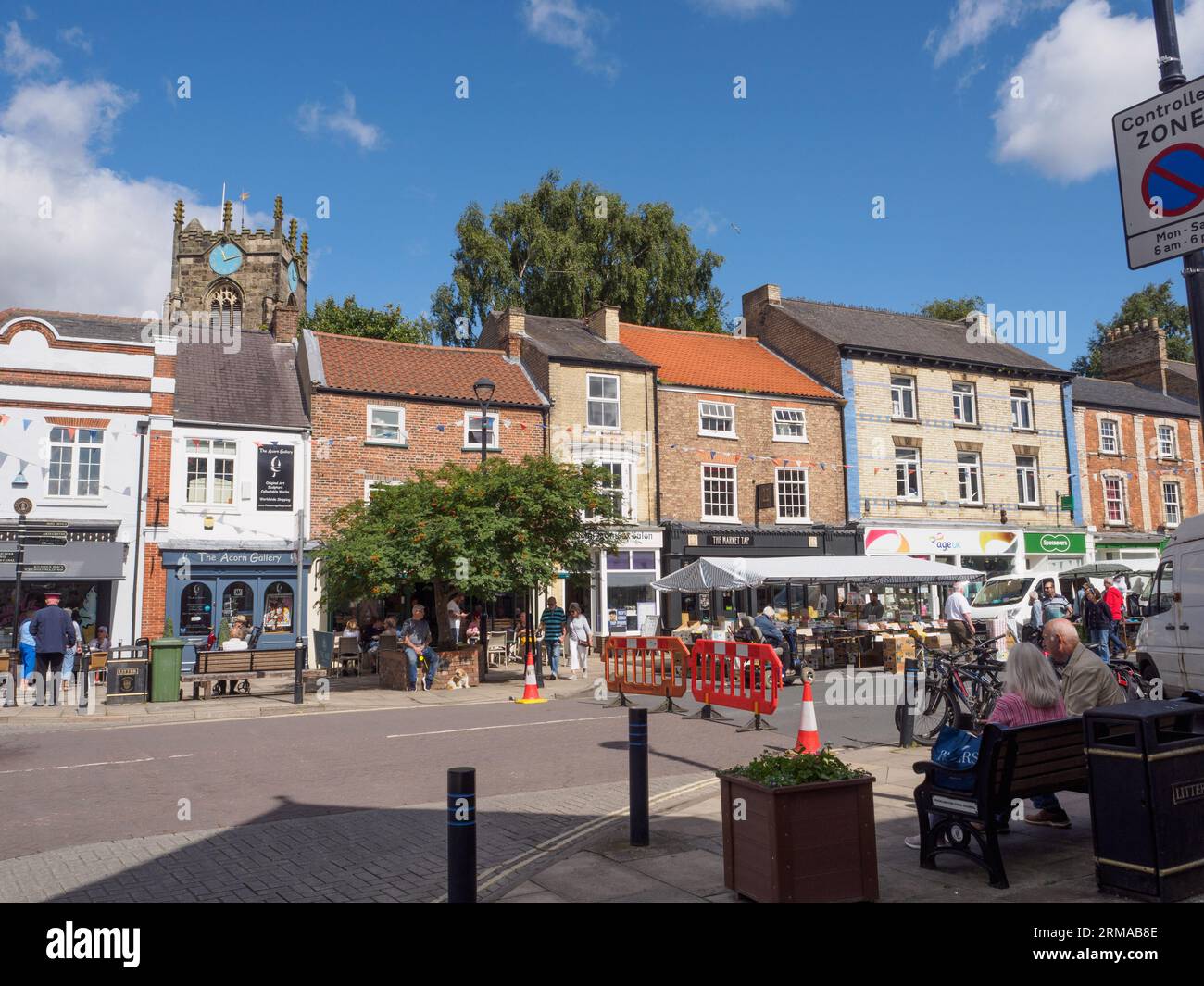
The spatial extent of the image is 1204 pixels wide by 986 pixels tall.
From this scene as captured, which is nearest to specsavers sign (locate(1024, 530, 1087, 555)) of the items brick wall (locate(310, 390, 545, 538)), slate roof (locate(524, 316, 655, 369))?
slate roof (locate(524, 316, 655, 369))

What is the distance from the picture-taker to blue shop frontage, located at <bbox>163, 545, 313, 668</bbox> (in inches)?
941

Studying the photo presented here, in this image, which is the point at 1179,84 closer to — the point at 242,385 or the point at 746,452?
the point at 242,385

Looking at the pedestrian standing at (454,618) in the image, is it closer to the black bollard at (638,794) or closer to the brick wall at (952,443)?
the black bollard at (638,794)

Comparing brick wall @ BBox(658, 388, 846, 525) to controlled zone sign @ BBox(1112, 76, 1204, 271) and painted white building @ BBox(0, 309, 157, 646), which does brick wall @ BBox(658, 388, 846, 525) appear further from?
controlled zone sign @ BBox(1112, 76, 1204, 271)

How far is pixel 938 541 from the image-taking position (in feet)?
113

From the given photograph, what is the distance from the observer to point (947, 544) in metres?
34.7

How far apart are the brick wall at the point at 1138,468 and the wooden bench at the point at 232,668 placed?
33.0 metres

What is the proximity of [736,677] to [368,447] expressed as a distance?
1653 cm

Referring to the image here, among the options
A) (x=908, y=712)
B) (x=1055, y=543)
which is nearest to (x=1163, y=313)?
Result: (x=1055, y=543)
